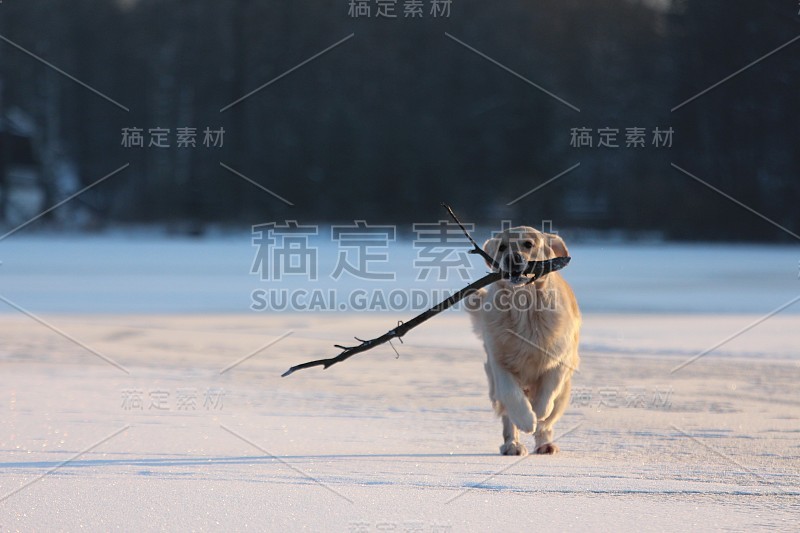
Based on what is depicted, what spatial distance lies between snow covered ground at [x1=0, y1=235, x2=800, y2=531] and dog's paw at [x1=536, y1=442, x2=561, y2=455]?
0.13m

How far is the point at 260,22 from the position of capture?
1581 inches

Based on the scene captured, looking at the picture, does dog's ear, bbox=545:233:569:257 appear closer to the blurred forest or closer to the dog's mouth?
the dog's mouth

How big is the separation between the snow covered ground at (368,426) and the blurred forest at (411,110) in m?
21.0

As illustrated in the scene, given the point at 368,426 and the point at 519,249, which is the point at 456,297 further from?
the point at 368,426

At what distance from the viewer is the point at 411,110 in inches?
1508

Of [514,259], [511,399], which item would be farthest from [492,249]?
[511,399]

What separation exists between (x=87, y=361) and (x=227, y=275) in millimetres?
9284

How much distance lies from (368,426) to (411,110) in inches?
1310

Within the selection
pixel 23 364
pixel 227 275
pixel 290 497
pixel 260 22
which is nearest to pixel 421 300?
pixel 227 275

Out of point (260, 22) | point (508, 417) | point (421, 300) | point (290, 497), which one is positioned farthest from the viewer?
point (260, 22)

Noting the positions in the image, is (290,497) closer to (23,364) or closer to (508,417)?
(508,417)

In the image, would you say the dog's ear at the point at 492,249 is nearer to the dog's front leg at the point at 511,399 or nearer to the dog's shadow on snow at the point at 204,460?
the dog's front leg at the point at 511,399

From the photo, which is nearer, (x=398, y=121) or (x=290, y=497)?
(x=290, y=497)

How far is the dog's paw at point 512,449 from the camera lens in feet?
17.0
